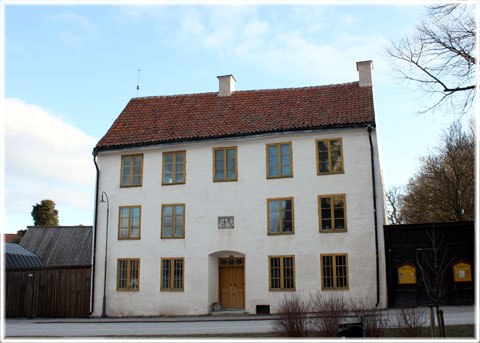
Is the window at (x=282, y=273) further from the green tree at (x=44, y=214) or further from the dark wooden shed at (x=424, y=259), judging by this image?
the green tree at (x=44, y=214)

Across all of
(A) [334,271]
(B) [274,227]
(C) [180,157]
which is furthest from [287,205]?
(C) [180,157]

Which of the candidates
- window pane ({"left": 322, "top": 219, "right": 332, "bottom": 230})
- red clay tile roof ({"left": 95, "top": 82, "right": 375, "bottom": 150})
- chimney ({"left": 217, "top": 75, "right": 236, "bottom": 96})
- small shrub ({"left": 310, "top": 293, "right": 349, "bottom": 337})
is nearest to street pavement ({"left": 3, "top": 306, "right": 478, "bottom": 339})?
small shrub ({"left": 310, "top": 293, "right": 349, "bottom": 337})

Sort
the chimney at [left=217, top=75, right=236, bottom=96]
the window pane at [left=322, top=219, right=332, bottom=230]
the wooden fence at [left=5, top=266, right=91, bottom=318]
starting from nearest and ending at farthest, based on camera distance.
Answer: the window pane at [left=322, top=219, right=332, bottom=230] → the wooden fence at [left=5, top=266, right=91, bottom=318] → the chimney at [left=217, top=75, right=236, bottom=96]

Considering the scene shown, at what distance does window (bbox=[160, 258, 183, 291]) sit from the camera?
24.0 meters

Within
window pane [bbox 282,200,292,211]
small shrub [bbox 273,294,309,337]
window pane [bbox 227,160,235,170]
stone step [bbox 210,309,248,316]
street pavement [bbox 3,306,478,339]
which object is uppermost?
window pane [bbox 227,160,235,170]

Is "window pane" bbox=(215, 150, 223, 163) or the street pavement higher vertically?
"window pane" bbox=(215, 150, 223, 163)

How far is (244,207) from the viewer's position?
937 inches

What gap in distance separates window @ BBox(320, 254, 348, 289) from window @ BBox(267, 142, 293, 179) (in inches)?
169

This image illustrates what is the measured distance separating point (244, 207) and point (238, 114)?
5236mm

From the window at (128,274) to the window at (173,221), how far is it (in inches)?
80.3

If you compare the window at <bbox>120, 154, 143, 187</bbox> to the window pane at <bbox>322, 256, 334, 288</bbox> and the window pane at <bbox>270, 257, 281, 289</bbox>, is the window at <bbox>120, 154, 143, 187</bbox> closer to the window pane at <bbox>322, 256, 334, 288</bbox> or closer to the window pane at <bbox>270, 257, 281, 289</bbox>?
the window pane at <bbox>270, 257, 281, 289</bbox>

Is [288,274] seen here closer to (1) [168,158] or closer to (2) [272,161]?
(2) [272,161]

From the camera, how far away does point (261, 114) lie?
25781 mm

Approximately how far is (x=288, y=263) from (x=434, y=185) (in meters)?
18.6
